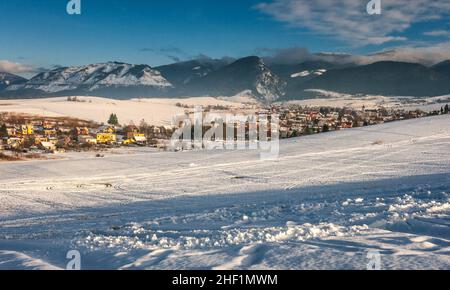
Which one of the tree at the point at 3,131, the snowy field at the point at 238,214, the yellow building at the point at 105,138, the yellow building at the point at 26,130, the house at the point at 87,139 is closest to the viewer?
the snowy field at the point at 238,214

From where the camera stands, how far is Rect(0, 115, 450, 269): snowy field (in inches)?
312

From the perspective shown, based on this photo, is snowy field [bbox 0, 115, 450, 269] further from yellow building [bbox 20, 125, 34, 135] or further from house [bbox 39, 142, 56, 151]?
yellow building [bbox 20, 125, 34, 135]

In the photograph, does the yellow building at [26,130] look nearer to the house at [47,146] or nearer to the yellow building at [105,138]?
the yellow building at [105,138]

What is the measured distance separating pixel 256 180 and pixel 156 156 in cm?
2035

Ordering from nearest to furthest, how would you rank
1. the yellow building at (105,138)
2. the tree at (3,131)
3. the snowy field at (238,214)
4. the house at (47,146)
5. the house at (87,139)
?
the snowy field at (238,214)
the house at (47,146)
the house at (87,139)
the tree at (3,131)
the yellow building at (105,138)

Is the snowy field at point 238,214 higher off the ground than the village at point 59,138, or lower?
lower

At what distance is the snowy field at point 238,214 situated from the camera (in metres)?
7.93

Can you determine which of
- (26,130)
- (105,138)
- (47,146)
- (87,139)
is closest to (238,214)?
(47,146)

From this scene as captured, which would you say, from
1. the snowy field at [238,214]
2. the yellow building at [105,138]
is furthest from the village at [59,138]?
the snowy field at [238,214]

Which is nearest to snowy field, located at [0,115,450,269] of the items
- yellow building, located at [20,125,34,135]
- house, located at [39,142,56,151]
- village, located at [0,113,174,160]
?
house, located at [39,142,56,151]

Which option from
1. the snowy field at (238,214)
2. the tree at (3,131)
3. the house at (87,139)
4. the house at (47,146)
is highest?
the tree at (3,131)
